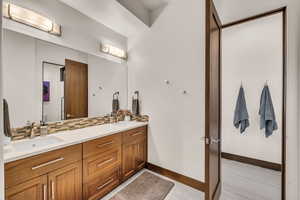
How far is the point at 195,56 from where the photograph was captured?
2.02 metres

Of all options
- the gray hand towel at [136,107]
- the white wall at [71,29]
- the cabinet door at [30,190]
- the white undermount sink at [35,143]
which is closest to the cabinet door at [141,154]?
the gray hand towel at [136,107]

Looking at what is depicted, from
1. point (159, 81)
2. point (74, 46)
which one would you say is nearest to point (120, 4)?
point (74, 46)

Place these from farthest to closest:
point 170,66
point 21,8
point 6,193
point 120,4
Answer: point 170,66 → point 120,4 → point 21,8 → point 6,193

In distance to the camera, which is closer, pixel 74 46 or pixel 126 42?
pixel 74 46

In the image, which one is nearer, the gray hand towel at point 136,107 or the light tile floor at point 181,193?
the light tile floor at point 181,193

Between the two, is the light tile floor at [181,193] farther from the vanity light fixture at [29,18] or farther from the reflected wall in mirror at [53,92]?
the vanity light fixture at [29,18]

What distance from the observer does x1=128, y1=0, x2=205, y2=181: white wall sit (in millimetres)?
2004

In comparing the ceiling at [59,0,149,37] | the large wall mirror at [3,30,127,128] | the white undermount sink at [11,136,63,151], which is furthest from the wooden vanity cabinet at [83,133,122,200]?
the ceiling at [59,0,149,37]

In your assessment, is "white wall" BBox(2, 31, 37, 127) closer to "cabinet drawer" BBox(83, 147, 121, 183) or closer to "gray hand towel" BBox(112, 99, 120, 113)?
"cabinet drawer" BBox(83, 147, 121, 183)

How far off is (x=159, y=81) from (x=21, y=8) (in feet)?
6.19

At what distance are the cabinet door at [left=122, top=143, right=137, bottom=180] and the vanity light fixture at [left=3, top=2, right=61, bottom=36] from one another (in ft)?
5.93

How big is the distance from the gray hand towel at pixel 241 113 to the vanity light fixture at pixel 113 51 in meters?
2.39

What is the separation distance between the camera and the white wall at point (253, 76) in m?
2.50

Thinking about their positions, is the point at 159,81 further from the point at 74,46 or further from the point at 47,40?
the point at 47,40
